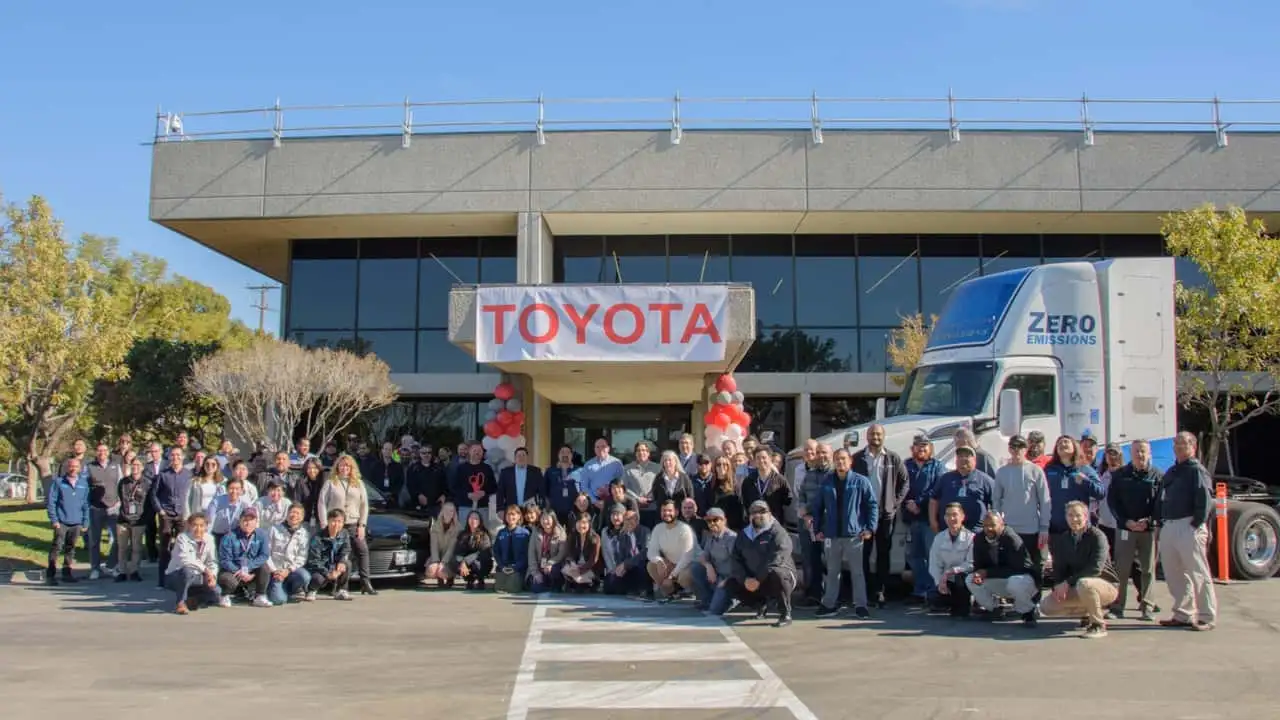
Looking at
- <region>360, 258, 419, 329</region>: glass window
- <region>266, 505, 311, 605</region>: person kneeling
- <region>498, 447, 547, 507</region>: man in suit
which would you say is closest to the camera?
<region>266, 505, 311, 605</region>: person kneeling

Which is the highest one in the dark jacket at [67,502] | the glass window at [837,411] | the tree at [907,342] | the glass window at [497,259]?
the glass window at [497,259]

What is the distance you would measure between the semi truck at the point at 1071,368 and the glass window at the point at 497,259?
1463cm

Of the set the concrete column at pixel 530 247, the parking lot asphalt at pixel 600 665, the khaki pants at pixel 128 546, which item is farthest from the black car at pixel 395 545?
the concrete column at pixel 530 247

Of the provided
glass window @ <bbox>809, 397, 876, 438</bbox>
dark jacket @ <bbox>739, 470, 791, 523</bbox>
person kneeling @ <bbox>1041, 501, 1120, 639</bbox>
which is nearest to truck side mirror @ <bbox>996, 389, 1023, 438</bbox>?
person kneeling @ <bbox>1041, 501, 1120, 639</bbox>

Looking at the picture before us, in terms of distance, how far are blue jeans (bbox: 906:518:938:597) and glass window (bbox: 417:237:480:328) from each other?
16.9m

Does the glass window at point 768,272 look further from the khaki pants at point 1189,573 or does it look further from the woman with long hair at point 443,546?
the khaki pants at point 1189,573

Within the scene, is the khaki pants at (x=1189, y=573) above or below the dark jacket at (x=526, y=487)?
below

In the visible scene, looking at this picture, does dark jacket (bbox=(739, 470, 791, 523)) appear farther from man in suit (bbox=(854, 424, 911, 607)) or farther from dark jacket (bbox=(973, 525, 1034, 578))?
dark jacket (bbox=(973, 525, 1034, 578))

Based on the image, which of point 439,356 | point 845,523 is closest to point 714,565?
point 845,523

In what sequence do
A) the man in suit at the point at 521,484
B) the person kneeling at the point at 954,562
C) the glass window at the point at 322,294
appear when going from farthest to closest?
the glass window at the point at 322,294 < the man in suit at the point at 521,484 < the person kneeling at the point at 954,562

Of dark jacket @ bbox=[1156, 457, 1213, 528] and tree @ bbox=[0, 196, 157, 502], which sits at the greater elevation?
tree @ bbox=[0, 196, 157, 502]

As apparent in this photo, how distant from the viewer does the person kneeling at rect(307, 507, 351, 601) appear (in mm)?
11789

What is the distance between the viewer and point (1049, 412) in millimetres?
12664

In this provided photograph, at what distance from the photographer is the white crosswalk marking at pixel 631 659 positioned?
655cm
